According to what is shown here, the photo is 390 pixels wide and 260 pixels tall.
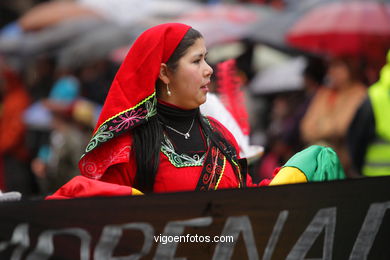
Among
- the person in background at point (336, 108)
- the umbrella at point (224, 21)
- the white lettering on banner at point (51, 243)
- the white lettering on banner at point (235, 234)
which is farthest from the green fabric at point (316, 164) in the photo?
the umbrella at point (224, 21)

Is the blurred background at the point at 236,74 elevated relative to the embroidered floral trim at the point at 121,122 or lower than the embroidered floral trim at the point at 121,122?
lower

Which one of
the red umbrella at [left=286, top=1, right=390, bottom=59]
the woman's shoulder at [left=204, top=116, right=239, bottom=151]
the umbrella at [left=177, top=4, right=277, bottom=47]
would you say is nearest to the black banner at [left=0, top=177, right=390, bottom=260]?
the woman's shoulder at [left=204, top=116, right=239, bottom=151]

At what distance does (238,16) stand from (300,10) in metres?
1.34

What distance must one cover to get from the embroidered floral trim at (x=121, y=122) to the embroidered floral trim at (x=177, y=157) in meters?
0.16

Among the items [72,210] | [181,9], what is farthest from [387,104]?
[181,9]

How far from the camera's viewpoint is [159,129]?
431cm

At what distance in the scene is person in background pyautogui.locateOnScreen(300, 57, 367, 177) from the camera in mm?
7887

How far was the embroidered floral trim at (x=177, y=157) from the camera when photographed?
4.27 m

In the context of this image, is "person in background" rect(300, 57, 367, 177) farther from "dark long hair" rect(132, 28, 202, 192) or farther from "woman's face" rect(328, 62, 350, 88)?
"dark long hair" rect(132, 28, 202, 192)

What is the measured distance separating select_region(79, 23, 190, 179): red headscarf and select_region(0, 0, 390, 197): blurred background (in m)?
1.20

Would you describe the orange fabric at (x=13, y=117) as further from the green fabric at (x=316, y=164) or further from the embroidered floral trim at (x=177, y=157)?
the green fabric at (x=316, y=164)

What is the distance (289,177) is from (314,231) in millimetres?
399

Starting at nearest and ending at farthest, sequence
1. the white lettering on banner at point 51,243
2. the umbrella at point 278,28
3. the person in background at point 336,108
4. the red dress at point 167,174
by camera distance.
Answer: the white lettering on banner at point 51,243 → the red dress at point 167,174 → the person in background at point 336,108 → the umbrella at point 278,28

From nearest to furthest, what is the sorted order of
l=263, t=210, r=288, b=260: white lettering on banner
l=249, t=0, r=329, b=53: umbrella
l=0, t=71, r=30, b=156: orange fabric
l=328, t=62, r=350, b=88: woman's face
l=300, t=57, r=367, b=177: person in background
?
l=263, t=210, r=288, b=260: white lettering on banner
l=300, t=57, r=367, b=177: person in background
l=328, t=62, r=350, b=88: woman's face
l=0, t=71, r=30, b=156: orange fabric
l=249, t=0, r=329, b=53: umbrella
